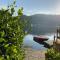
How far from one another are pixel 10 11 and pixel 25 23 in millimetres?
496

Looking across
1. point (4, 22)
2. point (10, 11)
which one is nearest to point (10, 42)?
point (4, 22)

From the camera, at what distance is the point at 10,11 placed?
6.17 feet

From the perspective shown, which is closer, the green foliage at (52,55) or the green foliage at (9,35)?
the green foliage at (9,35)

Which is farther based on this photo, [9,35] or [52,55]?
[52,55]

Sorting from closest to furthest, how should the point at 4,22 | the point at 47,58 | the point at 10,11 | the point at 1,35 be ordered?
the point at 1,35 → the point at 4,22 → the point at 10,11 → the point at 47,58

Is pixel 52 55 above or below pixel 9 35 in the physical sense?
below

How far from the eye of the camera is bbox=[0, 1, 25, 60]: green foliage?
168 centimetres

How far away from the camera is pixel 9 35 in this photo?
1.79 m

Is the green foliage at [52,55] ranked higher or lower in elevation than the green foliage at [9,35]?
lower

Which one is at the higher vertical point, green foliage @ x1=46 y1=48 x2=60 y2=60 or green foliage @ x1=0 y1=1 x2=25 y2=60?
green foliage @ x1=0 y1=1 x2=25 y2=60

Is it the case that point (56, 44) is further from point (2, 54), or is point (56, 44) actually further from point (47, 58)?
point (2, 54)

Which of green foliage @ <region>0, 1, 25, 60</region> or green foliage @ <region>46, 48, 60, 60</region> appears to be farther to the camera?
green foliage @ <region>46, 48, 60, 60</region>

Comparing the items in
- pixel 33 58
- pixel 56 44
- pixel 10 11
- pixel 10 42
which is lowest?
pixel 33 58

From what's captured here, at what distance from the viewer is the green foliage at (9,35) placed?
1685 millimetres
